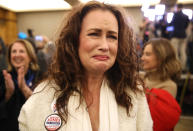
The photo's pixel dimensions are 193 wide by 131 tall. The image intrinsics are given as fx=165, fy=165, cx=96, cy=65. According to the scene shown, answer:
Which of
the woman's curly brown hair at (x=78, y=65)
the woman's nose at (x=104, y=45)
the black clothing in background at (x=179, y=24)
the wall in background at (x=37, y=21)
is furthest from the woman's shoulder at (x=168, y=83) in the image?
the wall in background at (x=37, y=21)

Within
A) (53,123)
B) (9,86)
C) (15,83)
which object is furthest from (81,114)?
(15,83)

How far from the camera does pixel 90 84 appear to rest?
97 cm

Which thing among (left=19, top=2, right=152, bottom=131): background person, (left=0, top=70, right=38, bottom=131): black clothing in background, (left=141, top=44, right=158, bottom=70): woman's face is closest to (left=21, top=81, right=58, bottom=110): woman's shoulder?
(left=19, top=2, right=152, bottom=131): background person

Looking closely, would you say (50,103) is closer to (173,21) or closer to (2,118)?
(2,118)

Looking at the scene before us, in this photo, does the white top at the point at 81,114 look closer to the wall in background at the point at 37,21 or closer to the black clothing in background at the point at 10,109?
the black clothing in background at the point at 10,109

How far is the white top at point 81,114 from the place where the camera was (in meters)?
0.83

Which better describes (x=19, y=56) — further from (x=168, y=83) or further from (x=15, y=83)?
(x=168, y=83)

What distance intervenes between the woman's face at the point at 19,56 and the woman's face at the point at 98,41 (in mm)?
1117

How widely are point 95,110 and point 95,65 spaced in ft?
0.89

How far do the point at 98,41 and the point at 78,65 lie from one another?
0.19 metres

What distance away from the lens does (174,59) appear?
65.9 inches

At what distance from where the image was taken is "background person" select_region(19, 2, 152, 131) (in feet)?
2.76

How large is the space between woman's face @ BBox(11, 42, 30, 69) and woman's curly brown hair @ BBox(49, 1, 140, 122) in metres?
0.91

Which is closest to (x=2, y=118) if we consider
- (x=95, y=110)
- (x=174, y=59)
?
(x=95, y=110)
